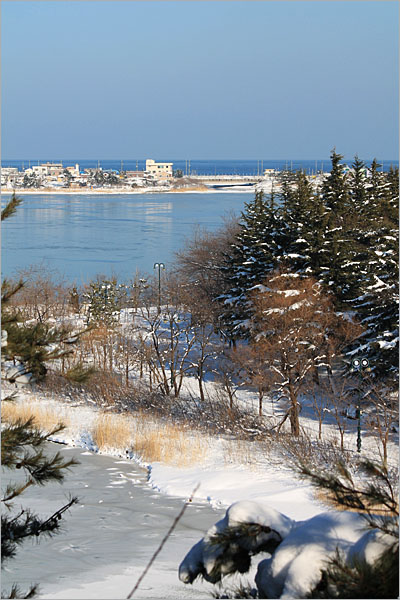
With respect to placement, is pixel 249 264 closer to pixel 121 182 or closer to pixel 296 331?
pixel 296 331

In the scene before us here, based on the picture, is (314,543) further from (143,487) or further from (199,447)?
(199,447)

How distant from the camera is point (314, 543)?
113 inches

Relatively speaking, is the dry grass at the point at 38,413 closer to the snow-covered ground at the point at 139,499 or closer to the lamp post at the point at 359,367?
the snow-covered ground at the point at 139,499

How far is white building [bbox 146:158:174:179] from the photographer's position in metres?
117

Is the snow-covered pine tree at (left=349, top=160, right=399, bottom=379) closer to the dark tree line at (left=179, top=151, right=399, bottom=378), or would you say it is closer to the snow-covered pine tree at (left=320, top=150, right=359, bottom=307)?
the dark tree line at (left=179, top=151, right=399, bottom=378)

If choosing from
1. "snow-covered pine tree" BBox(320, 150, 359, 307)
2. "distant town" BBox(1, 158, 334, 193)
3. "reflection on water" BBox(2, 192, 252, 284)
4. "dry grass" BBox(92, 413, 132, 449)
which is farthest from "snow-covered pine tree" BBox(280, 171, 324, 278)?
"distant town" BBox(1, 158, 334, 193)

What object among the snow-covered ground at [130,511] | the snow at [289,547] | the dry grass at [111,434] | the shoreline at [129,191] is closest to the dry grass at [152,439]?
the dry grass at [111,434]

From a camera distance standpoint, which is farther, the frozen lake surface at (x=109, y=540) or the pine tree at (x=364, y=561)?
the frozen lake surface at (x=109, y=540)

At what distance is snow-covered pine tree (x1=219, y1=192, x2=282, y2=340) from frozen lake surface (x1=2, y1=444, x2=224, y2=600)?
8.06 meters

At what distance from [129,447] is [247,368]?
15.8 ft

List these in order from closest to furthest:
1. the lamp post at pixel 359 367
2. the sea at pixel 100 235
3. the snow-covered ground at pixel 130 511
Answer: the snow-covered ground at pixel 130 511 → the lamp post at pixel 359 367 → the sea at pixel 100 235

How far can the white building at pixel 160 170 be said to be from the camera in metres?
117

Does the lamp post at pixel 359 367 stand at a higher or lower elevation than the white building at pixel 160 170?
lower

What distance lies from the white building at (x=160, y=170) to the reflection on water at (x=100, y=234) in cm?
4187
